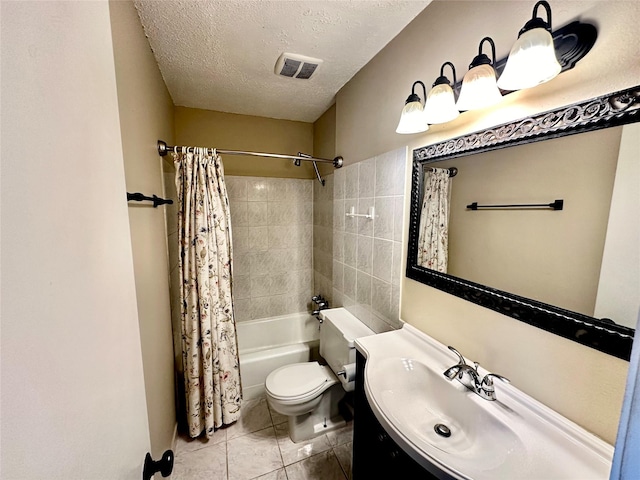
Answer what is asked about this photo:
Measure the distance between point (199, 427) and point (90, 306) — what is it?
1784 millimetres

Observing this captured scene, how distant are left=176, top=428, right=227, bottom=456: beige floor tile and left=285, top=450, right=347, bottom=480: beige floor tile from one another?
0.53 meters

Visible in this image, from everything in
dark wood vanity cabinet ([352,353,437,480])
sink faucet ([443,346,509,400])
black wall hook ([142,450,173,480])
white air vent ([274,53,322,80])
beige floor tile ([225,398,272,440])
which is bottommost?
beige floor tile ([225,398,272,440])

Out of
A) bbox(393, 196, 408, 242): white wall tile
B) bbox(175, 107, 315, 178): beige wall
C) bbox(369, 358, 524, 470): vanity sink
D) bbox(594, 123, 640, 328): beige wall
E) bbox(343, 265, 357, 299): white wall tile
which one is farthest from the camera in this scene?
bbox(175, 107, 315, 178): beige wall

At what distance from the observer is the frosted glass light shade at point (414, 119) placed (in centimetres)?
108

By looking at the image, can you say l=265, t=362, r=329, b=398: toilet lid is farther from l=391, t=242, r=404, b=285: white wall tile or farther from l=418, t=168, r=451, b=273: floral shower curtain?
l=418, t=168, r=451, b=273: floral shower curtain

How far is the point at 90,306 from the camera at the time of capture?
414mm

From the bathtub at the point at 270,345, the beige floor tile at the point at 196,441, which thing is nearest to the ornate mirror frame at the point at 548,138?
the bathtub at the point at 270,345

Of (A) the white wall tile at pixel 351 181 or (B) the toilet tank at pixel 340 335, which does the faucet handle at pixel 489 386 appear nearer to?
(B) the toilet tank at pixel 340 335

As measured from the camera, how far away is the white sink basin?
2.15ft

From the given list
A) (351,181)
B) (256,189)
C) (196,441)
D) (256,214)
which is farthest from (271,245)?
(196,441)

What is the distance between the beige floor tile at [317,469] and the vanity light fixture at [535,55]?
2.05 metres

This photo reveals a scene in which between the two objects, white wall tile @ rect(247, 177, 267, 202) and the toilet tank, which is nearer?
the toilet tank

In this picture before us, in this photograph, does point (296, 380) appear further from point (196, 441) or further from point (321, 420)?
point (196, 441)

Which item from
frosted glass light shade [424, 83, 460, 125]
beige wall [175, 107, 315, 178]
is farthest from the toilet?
beige wall [175, 107, 315, 178]
